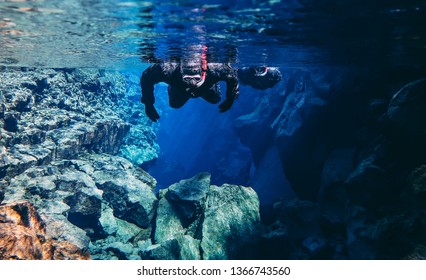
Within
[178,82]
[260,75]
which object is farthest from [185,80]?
[260,75]

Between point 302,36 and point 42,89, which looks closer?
point 302,36

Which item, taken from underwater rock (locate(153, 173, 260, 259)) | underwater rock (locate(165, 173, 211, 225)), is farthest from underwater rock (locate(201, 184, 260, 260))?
underwater rock (locate(165, 173, 211, 225))

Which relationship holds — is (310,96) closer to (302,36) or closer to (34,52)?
(302,36)

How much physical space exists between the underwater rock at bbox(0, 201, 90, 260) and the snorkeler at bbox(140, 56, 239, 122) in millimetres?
4183

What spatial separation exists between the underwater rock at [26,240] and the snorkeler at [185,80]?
13.7ft

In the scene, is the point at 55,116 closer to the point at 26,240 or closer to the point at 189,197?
the point at 189,197

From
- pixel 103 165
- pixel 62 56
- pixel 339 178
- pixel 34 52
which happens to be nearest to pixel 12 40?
pixel 34 52

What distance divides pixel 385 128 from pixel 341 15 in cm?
437

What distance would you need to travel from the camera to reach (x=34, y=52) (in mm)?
11383

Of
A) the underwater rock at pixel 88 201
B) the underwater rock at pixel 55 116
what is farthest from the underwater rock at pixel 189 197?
the underwater rock at pixel 55 116

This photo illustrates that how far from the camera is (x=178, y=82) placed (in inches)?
280

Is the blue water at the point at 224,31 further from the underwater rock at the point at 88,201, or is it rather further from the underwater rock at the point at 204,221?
the underwater rock at the point at 204,221

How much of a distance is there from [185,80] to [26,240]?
548cm

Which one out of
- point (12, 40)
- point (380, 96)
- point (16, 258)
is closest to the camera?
point (16, 258)
